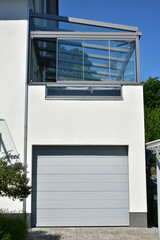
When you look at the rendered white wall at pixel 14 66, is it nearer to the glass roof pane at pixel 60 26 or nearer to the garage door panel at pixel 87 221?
the glass roof pane at pixel 60 26

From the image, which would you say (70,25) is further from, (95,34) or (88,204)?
(88,204)

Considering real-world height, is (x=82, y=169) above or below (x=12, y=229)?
above

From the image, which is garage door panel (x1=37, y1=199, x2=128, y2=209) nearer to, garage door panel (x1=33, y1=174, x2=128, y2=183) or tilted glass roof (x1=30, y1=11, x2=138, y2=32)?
garage door panel (x1=33, y1=174, x2=128, y2=183)

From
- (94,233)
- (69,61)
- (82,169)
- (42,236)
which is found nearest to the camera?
(42,236)

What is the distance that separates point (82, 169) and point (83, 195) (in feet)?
2.72

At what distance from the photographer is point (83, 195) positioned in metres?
9.33

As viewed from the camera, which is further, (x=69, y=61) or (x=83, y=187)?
(x=69, y=61)

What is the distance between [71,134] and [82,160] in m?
0.95

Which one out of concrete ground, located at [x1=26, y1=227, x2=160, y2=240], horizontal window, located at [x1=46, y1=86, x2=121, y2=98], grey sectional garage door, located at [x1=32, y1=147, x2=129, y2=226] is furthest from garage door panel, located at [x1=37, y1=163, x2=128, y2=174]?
horizontal window, located at [x1=46, y1=86, x2=121, y2=98]

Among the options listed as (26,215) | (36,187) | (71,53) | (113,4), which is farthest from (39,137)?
(113,4)

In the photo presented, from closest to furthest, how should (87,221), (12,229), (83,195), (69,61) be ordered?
1. (12,229)
2. (87,221)
3. (83,195)
4. (69,61)

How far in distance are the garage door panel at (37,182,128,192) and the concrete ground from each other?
1.19 meters

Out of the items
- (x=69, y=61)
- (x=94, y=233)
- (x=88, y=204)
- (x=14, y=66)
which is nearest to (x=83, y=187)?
(x=88, y=204)

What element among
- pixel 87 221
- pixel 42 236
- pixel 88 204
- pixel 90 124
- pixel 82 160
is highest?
pixel 90 124
